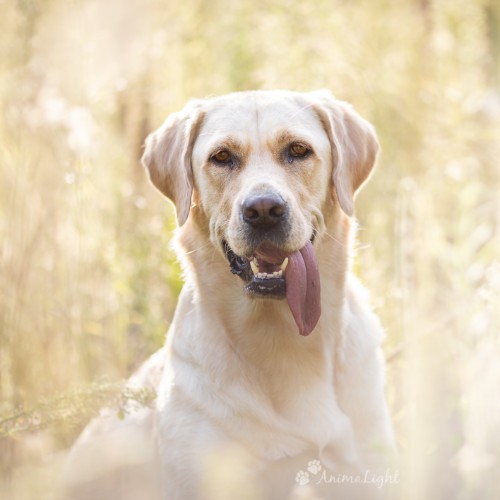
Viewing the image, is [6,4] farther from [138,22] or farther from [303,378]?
[303,378]

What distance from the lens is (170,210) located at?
396 cm

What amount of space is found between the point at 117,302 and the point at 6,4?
148 cm

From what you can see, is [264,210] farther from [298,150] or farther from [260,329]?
[260,329]

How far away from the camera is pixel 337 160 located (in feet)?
9.99

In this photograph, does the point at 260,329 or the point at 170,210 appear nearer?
the point at 260,329

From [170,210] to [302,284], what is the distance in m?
1.36

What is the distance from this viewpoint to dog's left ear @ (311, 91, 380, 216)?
302cm

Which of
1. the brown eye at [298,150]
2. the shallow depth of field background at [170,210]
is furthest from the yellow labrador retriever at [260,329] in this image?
the shallow depth of field background at [170,210]

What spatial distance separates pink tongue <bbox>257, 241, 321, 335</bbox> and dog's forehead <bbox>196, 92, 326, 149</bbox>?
18.1 inches

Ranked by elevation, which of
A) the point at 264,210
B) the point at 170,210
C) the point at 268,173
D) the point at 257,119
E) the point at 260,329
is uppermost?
the point at 257,119

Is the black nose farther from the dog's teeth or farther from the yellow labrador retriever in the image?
the dog's teeth

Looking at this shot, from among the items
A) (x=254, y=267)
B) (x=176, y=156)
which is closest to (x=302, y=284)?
(x=254, y=267)

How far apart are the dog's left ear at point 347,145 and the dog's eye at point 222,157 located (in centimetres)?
41

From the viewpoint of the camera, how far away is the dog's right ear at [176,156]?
121 inches
